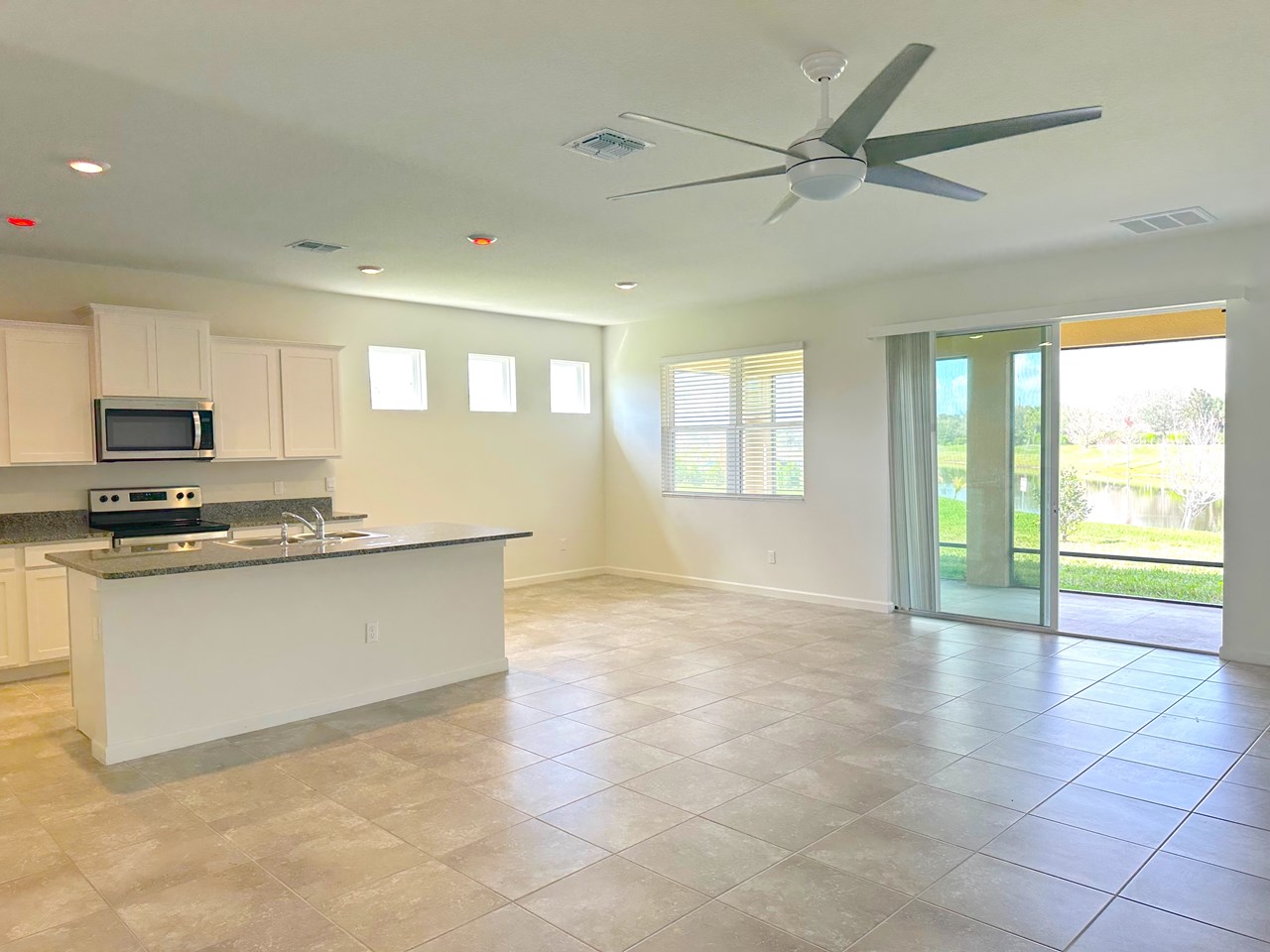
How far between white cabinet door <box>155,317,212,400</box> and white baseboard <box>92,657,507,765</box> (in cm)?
251

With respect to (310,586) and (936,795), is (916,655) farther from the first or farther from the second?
(310,586)

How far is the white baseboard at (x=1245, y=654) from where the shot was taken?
5.14 m

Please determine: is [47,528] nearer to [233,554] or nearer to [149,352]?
[149,352]

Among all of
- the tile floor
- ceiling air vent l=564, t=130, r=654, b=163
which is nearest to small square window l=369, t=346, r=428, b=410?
the tile floor

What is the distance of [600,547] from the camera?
9078mm

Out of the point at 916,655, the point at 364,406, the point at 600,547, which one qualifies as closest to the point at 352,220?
the point at 364,406

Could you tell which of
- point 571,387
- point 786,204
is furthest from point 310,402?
point 786,204

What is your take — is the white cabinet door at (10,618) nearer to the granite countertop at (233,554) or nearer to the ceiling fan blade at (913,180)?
the granite countertop at (233,554)

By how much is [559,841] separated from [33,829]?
6.32 ft

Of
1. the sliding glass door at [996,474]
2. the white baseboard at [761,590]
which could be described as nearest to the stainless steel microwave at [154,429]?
the white baseboard at [761,590]

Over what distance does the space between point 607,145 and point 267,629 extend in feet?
9.18

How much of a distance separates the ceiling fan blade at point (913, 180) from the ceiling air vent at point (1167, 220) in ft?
8.20

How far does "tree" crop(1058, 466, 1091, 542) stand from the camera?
8875 mm

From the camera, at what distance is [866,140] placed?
256 centimetres
